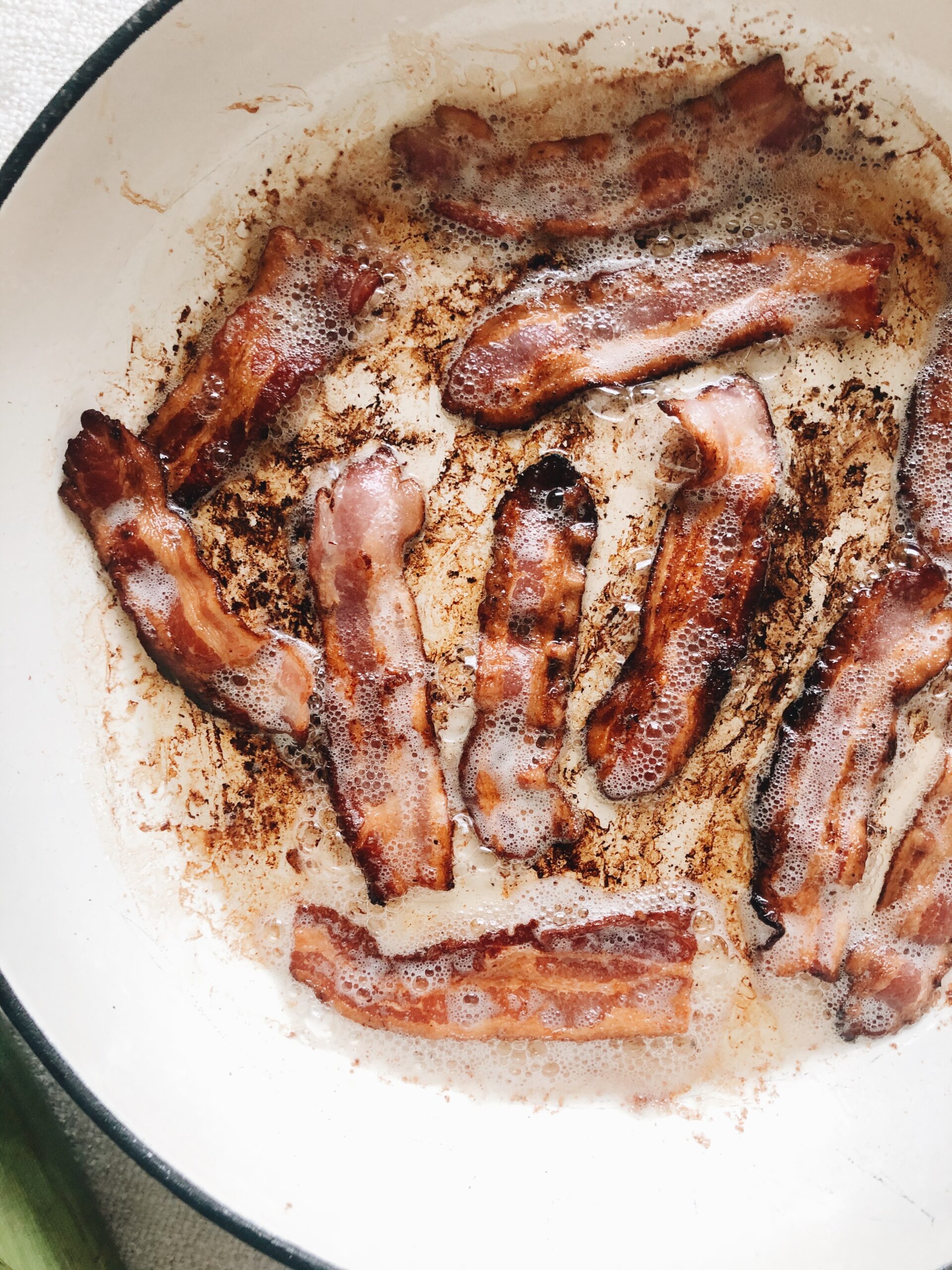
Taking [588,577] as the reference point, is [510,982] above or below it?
below

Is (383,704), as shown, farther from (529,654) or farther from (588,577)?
(588,577)

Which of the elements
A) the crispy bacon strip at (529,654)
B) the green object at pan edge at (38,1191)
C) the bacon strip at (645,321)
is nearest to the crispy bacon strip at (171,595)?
the crispy bacon strip at (529,654)

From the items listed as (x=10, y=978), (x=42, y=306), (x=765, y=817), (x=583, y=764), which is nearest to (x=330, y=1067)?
(x=10, y=978)

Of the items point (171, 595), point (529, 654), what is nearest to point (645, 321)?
point (529, 654)

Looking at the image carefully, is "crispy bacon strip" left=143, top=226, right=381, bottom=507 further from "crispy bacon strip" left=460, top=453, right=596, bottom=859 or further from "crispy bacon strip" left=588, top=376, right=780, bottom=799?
"crispy bacon strip" left=588, top=376, right=780, bottom=799

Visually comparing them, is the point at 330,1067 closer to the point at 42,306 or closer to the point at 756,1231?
the point at 756,1231

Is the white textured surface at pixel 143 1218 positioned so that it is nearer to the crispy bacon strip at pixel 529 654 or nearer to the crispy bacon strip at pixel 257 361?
the crispy bacon strip at pixel 529 654
